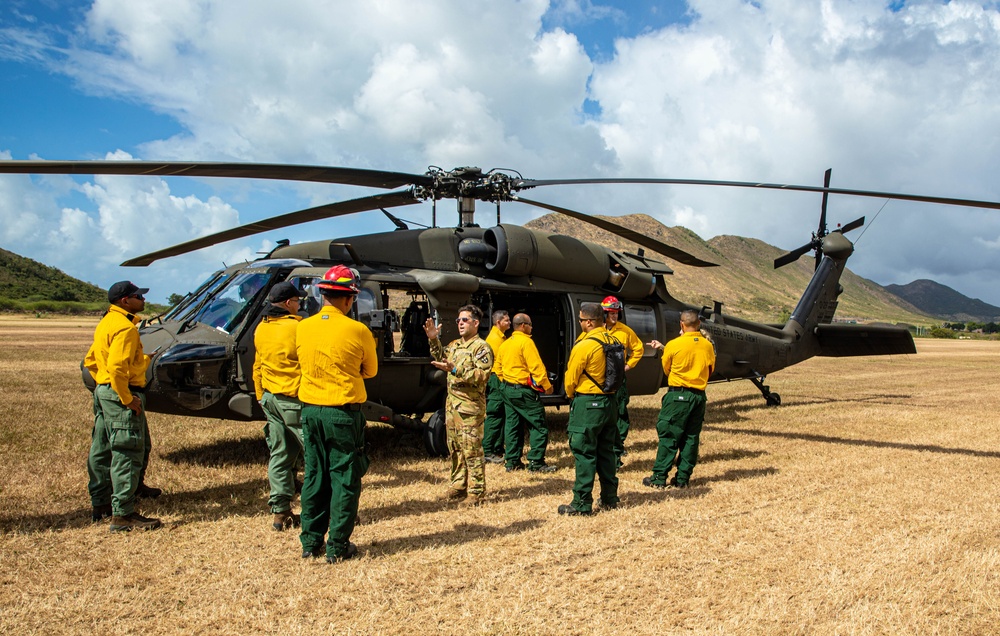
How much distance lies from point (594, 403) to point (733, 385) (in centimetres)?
1250

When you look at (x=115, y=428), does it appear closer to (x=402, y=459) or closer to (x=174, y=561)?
(x=174, y=561)

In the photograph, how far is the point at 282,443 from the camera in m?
5.66

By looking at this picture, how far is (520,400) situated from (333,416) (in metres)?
3.47

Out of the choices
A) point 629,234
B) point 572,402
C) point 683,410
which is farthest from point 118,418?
point 629,234

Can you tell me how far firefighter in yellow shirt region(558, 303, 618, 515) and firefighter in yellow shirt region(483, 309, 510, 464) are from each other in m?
2.10

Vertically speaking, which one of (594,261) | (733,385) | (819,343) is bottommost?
(733,385)

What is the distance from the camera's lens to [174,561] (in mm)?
4742

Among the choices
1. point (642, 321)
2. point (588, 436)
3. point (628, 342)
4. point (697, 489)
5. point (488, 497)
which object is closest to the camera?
point (588, 436)

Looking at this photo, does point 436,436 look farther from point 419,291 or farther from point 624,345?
point 624,345

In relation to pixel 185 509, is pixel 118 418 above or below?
above

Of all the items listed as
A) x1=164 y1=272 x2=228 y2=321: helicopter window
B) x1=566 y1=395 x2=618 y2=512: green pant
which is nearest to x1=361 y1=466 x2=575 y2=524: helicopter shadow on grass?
x1=566 y1=395 x2=618 y2=512: green pant

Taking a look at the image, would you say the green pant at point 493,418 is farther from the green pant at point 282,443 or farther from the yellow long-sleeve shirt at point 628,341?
the green pant at point 282,443

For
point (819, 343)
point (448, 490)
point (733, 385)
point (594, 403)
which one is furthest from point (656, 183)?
point (733, 385)

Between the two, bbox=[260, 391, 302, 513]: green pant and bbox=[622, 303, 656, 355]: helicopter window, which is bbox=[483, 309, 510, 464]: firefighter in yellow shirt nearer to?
bbox=[260, 391, 302, 513]: green pant
